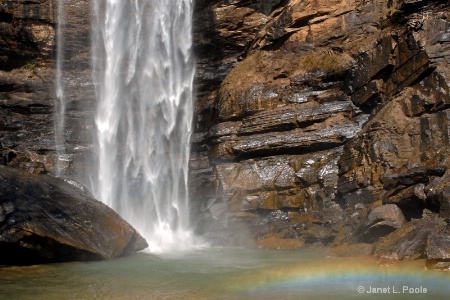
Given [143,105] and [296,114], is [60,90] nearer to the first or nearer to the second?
[143,105]

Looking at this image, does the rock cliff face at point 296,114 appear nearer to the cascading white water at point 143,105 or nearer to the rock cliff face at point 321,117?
the rock cliff face at point 321,117

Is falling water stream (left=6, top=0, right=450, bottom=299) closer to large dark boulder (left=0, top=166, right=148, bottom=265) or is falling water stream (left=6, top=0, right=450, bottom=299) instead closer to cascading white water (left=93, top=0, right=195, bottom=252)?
cascading white water (left=93, top=0, right=195, bottom=252)

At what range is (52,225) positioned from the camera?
42.9ft

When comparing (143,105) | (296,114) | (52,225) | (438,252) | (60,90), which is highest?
(60,90)

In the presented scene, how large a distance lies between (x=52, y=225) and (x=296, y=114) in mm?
11800

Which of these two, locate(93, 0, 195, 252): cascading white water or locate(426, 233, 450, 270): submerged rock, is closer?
locate(426, 233, 450, 270): submerged rock

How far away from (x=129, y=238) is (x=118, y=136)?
10945mm

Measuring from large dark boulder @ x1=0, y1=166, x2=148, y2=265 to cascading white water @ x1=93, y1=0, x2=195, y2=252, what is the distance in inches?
300

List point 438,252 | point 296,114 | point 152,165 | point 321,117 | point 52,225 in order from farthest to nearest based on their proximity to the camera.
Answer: point 152,165 → point 296,114 → point 321,117 → point 52,225 → point 438,252

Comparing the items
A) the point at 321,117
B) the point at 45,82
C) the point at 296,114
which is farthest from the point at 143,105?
the point at 321,117

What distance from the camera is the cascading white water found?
2347 cm

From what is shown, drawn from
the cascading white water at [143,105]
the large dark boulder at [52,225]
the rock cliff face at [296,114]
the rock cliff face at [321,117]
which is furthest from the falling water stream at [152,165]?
the rock cliff face at [321,117]

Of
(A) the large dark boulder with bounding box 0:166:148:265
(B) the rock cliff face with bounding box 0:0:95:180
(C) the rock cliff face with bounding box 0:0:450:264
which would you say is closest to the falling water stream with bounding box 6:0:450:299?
(B) the rock cliff face with bounding box 0:0:95:180

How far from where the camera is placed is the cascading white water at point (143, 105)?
2347cm
